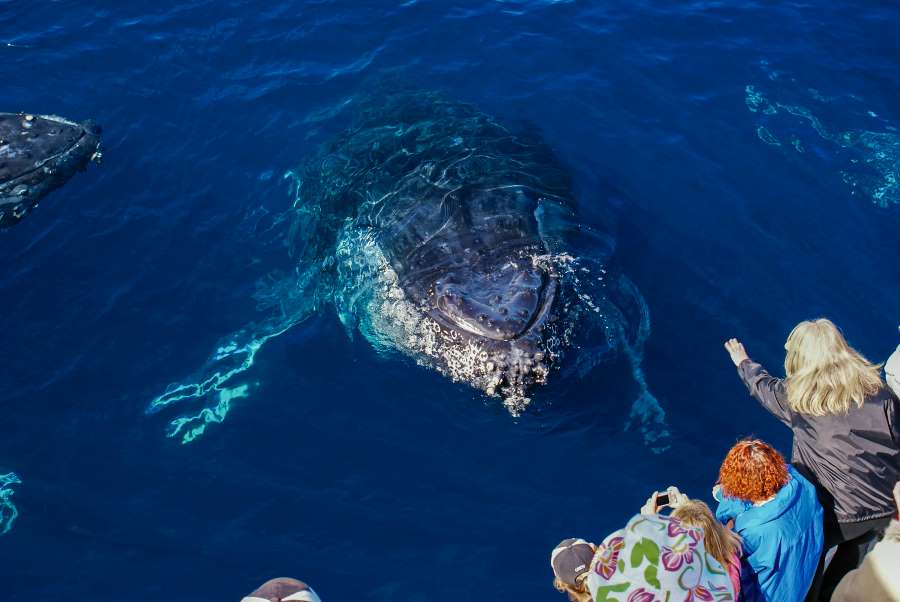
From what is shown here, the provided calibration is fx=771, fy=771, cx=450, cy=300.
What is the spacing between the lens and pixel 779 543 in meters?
6.77

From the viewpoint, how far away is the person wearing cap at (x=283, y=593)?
618 centimetres

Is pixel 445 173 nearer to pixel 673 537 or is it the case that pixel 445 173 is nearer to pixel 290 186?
pixel 290 186

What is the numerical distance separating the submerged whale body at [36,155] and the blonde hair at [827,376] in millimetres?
13729

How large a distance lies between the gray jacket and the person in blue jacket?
67cm

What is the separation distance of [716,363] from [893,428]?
188 inches

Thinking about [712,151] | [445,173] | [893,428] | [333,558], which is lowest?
[333,558]

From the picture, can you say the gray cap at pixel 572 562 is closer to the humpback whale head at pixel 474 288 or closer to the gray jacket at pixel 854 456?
the gray jacket at pixel 854 456

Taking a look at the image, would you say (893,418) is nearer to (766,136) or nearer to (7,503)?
(766,136)

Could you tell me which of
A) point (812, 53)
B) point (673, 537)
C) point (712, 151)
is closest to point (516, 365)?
point (673, 537)

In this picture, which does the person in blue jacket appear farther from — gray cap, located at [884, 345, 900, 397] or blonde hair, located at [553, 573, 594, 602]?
gray cap, located at [884, 345, 900, 397]

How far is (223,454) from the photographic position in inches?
436

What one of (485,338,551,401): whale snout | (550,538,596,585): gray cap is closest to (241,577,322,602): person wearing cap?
(550,538,596,585): gray cap

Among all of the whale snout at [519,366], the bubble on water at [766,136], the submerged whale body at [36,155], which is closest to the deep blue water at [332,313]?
the bubble on water at [766,136]

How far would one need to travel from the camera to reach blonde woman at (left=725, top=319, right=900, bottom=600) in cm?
711
